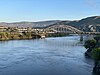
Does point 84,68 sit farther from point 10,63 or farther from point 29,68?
point 10,63

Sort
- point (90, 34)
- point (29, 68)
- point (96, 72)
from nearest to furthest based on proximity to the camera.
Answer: point (96, 72) < point (29, 68) < point (90, 34)

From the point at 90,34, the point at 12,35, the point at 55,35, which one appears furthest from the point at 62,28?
the point at 12,35

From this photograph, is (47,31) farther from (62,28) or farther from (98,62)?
(98,62)

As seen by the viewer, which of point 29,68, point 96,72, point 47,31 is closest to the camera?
point 96,72

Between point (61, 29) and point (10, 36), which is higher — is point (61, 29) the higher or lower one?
the higher one

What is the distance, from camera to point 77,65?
19.0 metres

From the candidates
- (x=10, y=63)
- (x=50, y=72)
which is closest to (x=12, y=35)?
(x=10, y=63)

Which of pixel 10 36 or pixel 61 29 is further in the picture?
pixel 61 29

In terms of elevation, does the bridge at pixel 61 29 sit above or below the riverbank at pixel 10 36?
above

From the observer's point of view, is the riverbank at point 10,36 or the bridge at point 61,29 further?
the bridge at point 61,29

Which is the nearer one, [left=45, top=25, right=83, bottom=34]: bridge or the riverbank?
the riverbank

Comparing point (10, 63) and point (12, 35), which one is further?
point (12, 35)

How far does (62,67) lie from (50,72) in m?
1.90

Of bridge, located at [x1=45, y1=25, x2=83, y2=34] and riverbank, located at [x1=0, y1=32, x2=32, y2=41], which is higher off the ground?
bridge, located at [x1=45, y1=25, x2=83, y2=34]
